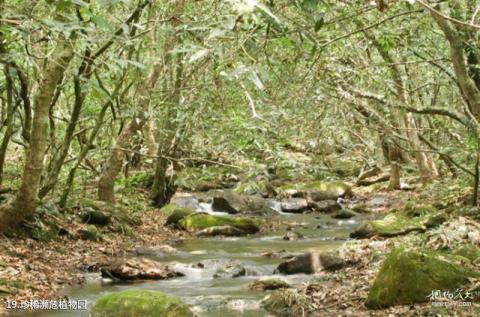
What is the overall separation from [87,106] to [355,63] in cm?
653

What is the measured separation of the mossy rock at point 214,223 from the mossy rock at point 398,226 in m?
3.30

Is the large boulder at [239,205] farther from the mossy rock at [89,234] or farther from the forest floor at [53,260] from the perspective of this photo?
the mossy rock at [89,234]

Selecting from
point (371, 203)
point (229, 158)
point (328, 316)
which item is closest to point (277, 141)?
point (229, 158)

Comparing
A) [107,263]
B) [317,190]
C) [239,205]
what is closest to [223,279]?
[107,263]

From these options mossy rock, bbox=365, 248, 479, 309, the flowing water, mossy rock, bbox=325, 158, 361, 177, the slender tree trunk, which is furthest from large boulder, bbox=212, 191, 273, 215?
mossy rock, bbox=365, 248, 479, 309

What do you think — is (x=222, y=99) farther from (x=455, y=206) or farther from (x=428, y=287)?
(x=455, y=206)

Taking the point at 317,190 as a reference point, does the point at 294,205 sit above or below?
below

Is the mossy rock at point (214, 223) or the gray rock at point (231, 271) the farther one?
the mossy rock at point (214, 223)

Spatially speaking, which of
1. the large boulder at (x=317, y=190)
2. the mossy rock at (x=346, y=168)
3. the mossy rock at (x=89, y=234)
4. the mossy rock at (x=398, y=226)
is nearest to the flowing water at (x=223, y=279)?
the mossy rock at (x=398, y=226)

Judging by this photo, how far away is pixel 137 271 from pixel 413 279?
470 cm

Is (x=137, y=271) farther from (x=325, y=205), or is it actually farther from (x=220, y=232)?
(x=325, y=205)

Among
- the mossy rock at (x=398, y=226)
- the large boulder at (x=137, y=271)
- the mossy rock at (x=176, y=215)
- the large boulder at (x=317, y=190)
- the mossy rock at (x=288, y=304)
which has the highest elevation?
the large boulder at (x=317, y=190)

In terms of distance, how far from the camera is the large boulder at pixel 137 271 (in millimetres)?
9617

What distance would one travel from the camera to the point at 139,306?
6.91m
